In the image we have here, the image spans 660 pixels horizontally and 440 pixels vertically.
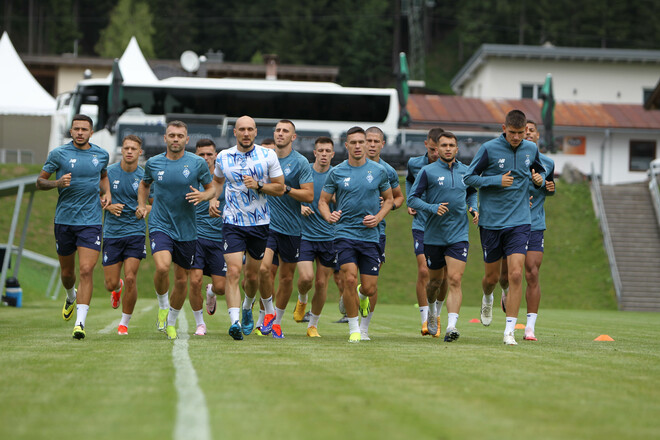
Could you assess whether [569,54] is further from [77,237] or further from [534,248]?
[77,237]

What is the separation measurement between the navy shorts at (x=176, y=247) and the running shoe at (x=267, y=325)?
1188mm

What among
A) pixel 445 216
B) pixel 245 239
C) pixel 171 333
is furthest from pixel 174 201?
pixel 445 216

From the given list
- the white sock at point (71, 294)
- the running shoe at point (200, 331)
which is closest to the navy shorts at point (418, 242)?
the running shoe at point (200, 331)

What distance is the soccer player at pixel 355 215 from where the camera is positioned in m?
11.1

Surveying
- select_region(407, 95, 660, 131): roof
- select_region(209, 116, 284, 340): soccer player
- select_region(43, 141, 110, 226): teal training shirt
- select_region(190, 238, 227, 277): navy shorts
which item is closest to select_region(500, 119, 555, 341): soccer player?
select_region(209, 116, 284, 340): soccer player

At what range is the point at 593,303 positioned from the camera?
95.0 ft

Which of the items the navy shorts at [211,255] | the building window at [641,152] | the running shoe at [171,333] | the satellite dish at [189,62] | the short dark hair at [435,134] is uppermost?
the satellite dish at [189,62]

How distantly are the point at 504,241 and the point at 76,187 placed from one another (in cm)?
488

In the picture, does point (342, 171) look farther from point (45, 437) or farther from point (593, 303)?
point (593, 303)

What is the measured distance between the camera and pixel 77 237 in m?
11.6

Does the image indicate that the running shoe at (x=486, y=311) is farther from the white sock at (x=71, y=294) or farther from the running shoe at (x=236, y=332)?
the white sock at (x=71, y=294)

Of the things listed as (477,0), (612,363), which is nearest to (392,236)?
(612,363)

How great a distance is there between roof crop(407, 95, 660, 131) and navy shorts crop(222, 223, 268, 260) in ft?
127

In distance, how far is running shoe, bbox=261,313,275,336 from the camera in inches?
471
